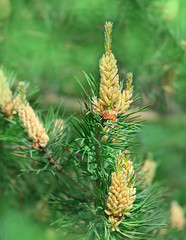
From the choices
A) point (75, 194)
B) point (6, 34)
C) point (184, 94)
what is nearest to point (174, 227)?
point (75, 194)

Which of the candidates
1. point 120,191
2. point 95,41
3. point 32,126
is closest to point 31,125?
point 32,126

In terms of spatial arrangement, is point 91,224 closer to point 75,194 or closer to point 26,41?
point 75,194

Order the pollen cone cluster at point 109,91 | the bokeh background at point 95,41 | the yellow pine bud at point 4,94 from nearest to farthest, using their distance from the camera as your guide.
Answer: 1. the pollen cone cluster at point 109,91
2. the yellow pine bud at point 4,94
3. the bokeh background at point 95,41

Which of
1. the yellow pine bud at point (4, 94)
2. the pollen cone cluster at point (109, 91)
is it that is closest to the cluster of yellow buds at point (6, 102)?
the yellow pine bud at point (4, 94)

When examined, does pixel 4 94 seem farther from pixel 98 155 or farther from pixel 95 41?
pixel 95 41

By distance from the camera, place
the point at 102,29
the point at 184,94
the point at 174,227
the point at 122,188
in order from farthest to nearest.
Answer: the point at 184,94, the point at 102,29, the point at 174,227, the point at 122,188

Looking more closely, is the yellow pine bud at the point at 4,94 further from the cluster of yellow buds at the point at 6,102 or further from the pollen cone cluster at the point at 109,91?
the pollen cone cluster at the point at 109,91

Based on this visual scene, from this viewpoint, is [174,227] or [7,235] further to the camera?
[174,227]
